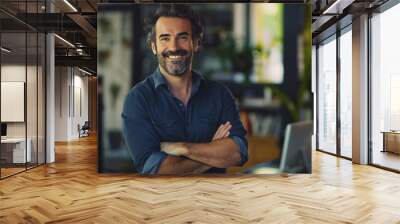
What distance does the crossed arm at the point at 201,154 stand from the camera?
6258 millimetres

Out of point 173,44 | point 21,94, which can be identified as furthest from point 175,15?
point 21,94

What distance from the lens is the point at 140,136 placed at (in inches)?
247

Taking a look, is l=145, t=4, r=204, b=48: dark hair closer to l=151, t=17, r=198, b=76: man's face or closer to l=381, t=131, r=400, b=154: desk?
l=151, t=17, r=198, b=76: man's face

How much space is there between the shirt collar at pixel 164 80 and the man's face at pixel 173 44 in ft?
0.41

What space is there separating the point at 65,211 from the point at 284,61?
4.04 meters

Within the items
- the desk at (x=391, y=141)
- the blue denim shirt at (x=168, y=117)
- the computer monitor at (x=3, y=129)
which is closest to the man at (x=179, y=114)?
the blue denim shirt at (x=168, y=117)

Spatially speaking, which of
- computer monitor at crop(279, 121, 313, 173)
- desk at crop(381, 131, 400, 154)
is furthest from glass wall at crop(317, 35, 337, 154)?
computer monitor at crop(279, 121, 313, 173)

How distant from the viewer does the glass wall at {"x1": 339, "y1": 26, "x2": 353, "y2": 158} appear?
8953mm

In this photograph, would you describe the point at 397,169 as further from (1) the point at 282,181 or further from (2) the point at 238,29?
(2) the point at 238,29

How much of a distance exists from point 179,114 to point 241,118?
1006 millimetres

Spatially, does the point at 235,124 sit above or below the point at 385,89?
below

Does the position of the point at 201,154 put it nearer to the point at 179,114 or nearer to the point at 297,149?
the point at 179,114

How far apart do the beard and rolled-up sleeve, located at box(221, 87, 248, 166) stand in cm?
83

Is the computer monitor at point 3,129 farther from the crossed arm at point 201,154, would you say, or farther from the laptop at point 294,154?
the laptop at point 294,154
